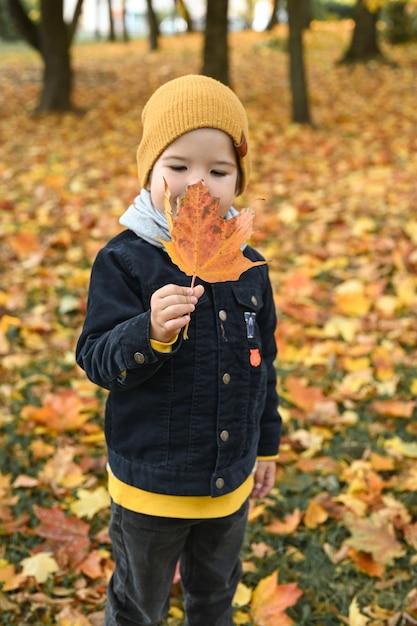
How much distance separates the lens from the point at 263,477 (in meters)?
1.93

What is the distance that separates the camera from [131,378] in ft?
4.49

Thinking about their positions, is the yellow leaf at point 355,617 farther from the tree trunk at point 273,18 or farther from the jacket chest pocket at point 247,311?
the tree trunk at point 273,18

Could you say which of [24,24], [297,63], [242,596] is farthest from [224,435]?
[24,24]

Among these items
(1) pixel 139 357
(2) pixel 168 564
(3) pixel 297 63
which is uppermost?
(1) pixel 139 357

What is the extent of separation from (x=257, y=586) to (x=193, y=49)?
1754cm

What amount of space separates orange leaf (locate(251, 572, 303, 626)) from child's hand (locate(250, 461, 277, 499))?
0.46 meters

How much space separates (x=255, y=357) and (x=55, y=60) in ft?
32.2

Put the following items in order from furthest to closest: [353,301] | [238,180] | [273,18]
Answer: [273,18] → [353,301] → [238,180]

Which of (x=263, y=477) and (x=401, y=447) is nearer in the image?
(x=263, y=477)

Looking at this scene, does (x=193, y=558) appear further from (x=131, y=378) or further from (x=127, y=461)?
(x=131, y=378)

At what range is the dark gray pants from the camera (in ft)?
5.24

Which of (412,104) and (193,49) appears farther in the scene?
(193,49)

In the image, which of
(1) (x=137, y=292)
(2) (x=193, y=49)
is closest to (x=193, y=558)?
(1) (x=137, y=292)

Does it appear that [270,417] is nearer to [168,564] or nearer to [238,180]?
[168,564]
